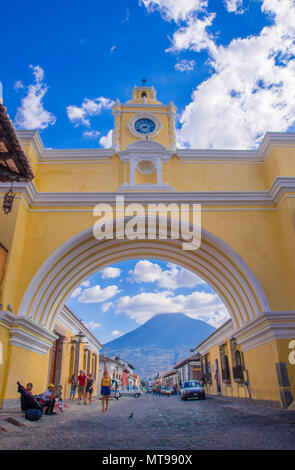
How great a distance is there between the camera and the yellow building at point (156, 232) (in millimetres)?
8625

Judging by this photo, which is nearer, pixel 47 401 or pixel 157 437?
pixel 157 437

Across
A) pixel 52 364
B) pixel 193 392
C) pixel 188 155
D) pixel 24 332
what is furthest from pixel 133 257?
pixel 193 392

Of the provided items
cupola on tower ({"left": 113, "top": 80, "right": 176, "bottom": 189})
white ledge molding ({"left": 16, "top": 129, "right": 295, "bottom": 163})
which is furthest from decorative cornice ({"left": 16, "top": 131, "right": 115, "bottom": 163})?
cupola on tower ({"left": 113, "top": 80, "right": 176, "bottom": 189})

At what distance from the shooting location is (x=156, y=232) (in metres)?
10.7

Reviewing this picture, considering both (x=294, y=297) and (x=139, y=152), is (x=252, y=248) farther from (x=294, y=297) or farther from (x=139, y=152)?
(x=139, y=152)

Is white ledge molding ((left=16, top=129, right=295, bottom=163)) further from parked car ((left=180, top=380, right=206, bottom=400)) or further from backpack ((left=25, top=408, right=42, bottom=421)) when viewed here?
parked car ((left=180, top=380, right=206, bottom=400))

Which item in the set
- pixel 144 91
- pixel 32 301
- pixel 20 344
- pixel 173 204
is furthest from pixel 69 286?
pixel 144 91

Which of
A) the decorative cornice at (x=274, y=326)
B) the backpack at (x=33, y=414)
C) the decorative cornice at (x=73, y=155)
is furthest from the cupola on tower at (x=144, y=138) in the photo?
the backpack at (x=33, y=414)

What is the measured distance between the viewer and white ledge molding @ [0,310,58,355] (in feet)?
26.7

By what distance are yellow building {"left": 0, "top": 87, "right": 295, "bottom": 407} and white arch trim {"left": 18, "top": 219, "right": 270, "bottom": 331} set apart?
0.13ft

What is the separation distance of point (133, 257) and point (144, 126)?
4631mm

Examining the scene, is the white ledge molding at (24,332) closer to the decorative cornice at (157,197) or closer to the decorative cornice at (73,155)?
the decorative cornice at (157,197)

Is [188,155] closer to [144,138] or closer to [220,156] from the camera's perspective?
[220,156]

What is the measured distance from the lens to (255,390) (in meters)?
9.34
